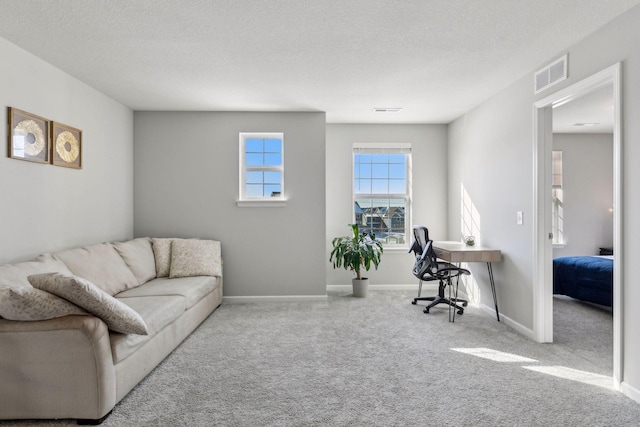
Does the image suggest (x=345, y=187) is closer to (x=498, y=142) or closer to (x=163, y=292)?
(x=498, y=142)

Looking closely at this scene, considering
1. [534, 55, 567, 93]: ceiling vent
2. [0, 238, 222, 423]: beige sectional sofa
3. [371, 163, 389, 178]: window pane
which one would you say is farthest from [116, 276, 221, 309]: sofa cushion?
[534, 55, 567, 93]: ceiling vent

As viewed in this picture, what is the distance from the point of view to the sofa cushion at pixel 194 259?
174 inches

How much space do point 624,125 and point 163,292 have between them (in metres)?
3.78

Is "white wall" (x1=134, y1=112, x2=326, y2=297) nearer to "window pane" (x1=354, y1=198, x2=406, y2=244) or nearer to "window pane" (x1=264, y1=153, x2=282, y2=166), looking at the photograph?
"window pane" (x1=264, y1=153, x2=282, y2=166)

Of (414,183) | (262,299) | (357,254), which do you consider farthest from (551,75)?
(262,299)

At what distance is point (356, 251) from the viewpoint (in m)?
5.31

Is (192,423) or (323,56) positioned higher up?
(323,56)

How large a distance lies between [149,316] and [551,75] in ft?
12.4

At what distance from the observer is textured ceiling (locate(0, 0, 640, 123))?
249 cm

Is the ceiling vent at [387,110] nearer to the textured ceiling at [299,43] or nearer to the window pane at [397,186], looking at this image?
the textured ceiling at [299,43]

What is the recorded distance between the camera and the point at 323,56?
3.28 metres

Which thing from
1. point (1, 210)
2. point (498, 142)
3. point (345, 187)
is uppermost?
point (498, 142)

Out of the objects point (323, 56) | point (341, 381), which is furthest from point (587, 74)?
point (341, 381)

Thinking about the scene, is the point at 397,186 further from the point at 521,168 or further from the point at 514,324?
the point at 514,324
